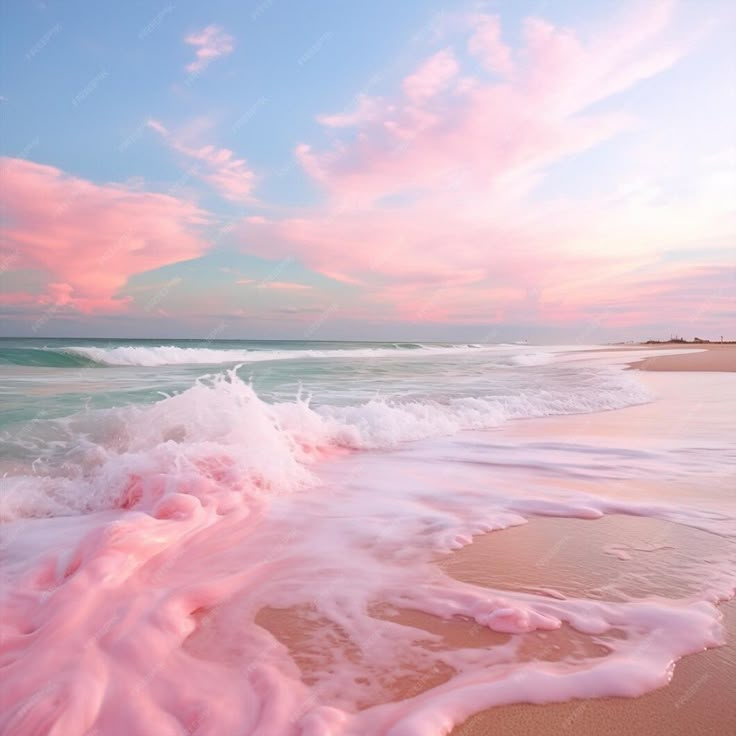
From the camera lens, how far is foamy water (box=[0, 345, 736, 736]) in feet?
6.15

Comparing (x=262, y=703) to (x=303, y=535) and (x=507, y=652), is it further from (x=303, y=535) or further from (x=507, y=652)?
(x=303, y=535)

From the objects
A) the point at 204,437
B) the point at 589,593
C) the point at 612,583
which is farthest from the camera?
the point at 204,437

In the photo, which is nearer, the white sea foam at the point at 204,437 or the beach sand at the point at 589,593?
the beach sand at the point at 589,593

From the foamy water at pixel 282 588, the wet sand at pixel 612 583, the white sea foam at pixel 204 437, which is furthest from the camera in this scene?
the white sea foam at pixel 204 437

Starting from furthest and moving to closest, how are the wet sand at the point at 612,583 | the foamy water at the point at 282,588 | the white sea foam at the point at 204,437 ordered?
the white sea foam at the point at 204,437 → the foamy water at the point at 282,588 → the wet sand at the point at 612,583

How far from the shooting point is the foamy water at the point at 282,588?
73.8 inches

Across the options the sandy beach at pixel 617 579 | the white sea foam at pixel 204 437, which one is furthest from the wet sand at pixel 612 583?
the white sea foam at pixel 204 437

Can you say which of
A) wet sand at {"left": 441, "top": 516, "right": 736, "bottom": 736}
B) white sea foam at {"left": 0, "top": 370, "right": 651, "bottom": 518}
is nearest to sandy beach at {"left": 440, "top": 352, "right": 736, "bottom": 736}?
wet sand at {"left": 441, "top": 516, "right": 736, "bottom": 736}

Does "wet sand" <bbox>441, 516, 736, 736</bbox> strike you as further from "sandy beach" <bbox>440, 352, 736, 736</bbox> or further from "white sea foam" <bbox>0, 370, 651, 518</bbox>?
"white sea foam" <bbox>0, 370, 651, 518</bbox>

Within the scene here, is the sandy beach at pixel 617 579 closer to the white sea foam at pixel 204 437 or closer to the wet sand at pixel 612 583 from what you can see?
the wet sand at pixel 612 583

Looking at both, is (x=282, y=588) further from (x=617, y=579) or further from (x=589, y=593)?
(x=617, y=579)

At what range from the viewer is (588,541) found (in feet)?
10.9

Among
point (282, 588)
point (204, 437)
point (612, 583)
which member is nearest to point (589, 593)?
point (612, 583)

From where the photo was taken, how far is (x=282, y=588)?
274 centimetres
